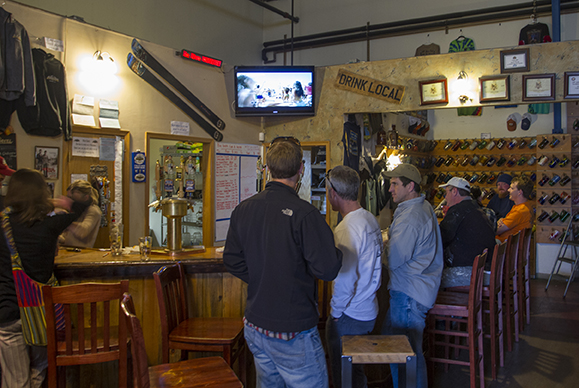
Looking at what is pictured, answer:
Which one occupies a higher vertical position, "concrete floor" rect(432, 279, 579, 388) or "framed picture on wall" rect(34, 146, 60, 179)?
"framed picture on wall" rect(34, 146, 60, 179)

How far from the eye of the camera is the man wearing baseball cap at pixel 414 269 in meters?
2.72

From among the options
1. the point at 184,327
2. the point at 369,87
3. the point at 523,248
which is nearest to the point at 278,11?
the point at 369,87

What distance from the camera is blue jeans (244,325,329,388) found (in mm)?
1896

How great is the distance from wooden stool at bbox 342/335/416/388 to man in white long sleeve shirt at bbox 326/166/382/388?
0.18m

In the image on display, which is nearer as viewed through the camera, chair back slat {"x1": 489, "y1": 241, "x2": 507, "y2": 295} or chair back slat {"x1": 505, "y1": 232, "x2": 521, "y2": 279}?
chair back slat {"x1": 489, "y1": 241, "x2": 507, "y2": 295}

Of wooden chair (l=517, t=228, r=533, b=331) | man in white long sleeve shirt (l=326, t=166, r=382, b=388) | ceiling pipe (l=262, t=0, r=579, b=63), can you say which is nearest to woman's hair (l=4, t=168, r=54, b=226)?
man in white long sleeve shirt (l=326, t=166, r=382, b=388)

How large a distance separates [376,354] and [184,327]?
115 cm

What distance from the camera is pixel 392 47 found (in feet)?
26.5

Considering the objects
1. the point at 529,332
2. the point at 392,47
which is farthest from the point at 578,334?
the point at 392,47

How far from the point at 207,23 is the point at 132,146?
11.8ft

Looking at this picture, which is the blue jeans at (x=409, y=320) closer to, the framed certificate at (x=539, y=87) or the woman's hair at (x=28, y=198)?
the woman's hair at (x=28, y=198)

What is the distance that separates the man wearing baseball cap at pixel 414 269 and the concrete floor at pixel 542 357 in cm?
100

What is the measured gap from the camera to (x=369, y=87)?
552cm

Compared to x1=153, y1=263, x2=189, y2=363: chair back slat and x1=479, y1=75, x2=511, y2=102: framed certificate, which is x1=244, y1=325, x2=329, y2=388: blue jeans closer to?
x1=153, y1=263, x2=189, y2=363: chair back slat
